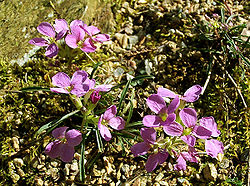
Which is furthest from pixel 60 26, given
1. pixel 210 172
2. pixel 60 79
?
pixel 210 172

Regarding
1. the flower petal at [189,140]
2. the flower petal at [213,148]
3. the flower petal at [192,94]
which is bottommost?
the flower petal at [213,148]

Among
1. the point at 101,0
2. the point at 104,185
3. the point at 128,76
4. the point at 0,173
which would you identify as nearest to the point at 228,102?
the point at 128,76

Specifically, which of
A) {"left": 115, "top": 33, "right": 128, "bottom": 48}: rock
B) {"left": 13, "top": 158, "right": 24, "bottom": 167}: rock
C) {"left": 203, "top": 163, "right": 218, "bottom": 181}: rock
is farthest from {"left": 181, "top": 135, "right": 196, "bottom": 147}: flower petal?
{"left": 115, "top": 33, "right": 128, "bottom": 48}: rock

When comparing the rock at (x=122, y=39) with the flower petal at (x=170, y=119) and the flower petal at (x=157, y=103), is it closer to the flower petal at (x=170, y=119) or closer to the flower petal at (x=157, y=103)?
the flower petal at (x=157, y=103)

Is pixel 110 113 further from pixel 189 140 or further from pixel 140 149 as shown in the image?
pixel 189 140

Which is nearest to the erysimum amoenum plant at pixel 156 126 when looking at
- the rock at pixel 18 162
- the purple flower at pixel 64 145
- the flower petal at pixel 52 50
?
the purple flower at pixel 64 145

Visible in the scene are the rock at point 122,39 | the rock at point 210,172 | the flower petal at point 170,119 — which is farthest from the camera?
the rock at point 122,39

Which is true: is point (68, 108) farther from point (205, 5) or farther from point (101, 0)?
point (205, 5)

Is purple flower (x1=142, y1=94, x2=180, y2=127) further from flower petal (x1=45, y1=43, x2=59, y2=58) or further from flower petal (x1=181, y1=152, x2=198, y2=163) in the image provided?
flower petal (x1=45, y1=43, x2=59, y2=58)
